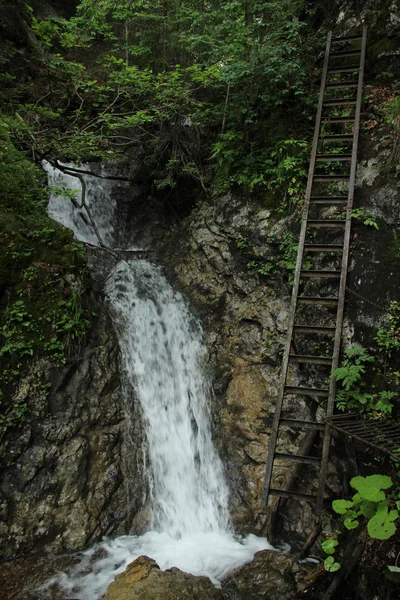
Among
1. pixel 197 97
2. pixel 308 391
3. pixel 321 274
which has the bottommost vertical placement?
pixel 308 391

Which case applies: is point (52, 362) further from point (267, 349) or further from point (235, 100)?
point (235, 100)

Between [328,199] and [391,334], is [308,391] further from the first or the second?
[328,199]

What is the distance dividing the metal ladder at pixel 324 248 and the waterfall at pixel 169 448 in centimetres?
117

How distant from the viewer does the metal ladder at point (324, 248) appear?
4742 mm

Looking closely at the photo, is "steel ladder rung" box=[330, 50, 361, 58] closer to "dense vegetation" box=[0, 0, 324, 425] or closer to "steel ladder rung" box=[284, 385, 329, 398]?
"dense vegetation" box=[0, 0, 324, 425]

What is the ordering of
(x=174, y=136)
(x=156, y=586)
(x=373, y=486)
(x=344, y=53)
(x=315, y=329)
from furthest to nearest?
(x=174, y=136), (x=344, y=53), (x=315, y=329), (x=156, y=586), (x=373, y=486)

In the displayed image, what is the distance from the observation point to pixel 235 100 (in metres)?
7.79

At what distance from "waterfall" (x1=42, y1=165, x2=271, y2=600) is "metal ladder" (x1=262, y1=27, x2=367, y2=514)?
1.17 metres

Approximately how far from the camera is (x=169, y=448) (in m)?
6.17

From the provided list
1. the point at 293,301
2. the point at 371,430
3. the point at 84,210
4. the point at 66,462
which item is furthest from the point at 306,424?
the point at 84,210

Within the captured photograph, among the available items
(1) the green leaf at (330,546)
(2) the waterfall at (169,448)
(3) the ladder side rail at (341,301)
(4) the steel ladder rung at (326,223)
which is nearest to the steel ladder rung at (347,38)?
(3) the ladder side rail at (341,301)

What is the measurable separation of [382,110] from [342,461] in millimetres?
5318

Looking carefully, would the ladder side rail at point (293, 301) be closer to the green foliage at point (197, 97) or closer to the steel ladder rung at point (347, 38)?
the steel ladder rung at point (347, 38)

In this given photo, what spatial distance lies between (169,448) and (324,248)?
156 inches
